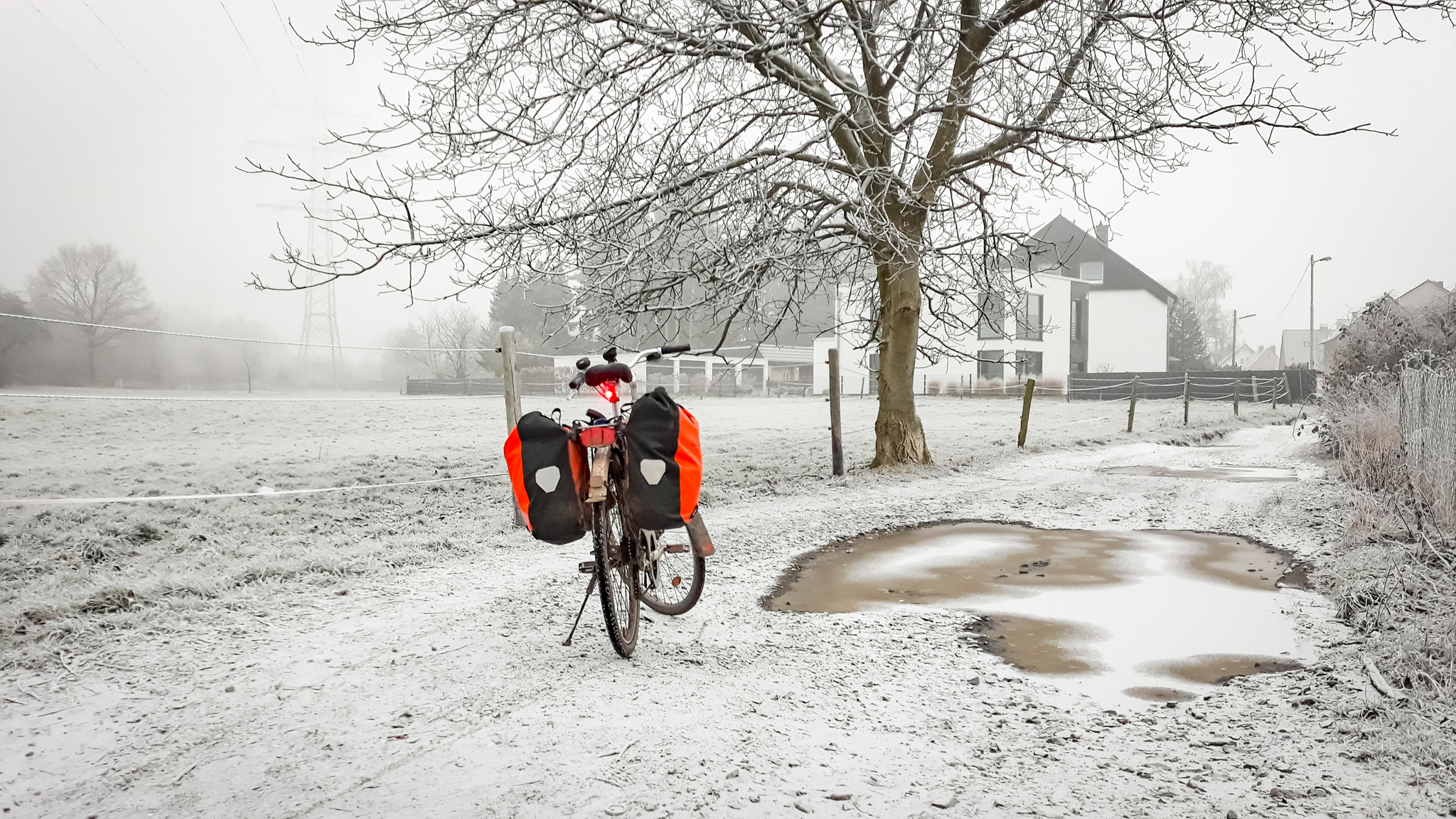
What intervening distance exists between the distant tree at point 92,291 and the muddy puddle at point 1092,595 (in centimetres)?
776

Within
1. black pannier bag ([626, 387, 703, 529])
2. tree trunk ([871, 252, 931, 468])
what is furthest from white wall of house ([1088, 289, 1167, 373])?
black pannier bag ([626, 387, 703, 529])

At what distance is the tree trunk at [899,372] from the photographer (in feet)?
37.9

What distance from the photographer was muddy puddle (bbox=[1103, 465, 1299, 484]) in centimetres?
1064

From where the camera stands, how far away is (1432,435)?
698cm

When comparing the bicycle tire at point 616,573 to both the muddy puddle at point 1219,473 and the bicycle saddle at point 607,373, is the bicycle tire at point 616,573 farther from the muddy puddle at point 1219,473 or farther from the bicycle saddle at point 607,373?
the muddy puddle at point 1219,473

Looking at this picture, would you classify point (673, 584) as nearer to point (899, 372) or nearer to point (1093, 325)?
point (899, 372)

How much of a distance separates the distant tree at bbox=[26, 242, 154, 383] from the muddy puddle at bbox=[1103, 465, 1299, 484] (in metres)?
12.3

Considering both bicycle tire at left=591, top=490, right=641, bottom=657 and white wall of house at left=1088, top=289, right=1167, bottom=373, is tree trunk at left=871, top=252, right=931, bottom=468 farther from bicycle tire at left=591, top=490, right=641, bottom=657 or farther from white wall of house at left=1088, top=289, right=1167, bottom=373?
white wall of house at left=1088, top=289, right=1167, bottom=373

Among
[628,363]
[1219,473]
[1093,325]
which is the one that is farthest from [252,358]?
[1093,325]

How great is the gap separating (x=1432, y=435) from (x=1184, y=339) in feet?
175

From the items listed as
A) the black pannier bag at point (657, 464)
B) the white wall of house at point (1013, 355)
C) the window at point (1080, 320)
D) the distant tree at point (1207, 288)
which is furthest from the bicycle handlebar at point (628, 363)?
the distant tree at point (1207, 288)

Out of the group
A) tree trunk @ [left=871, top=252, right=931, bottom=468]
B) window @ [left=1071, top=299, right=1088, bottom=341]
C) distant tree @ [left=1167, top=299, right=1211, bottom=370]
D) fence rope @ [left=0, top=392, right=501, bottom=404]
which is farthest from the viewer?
distant tree @ [left=1167, top=299, right=1211, bottom=370]

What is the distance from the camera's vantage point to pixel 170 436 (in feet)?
29.2

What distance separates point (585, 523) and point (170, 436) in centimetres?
730
